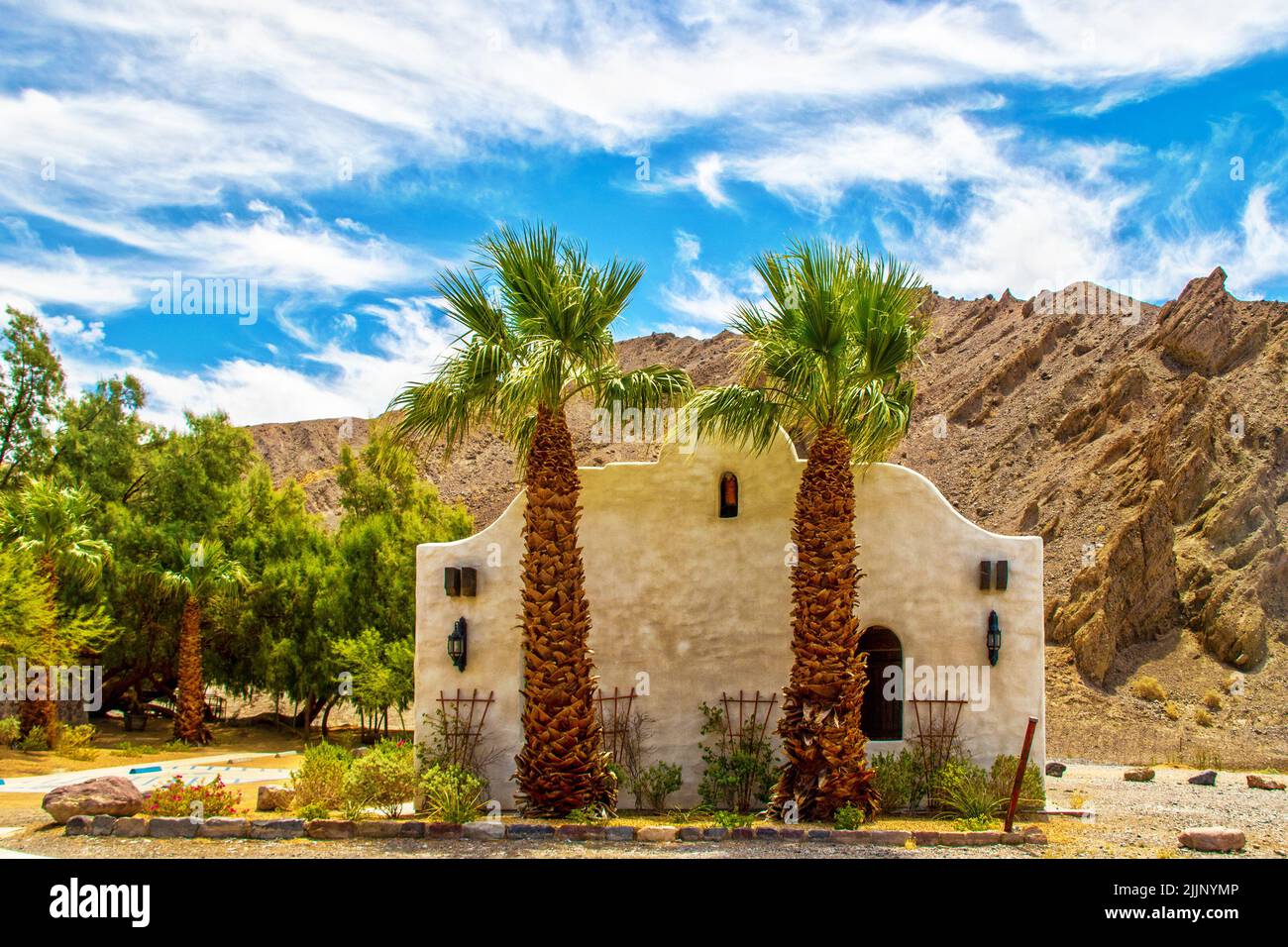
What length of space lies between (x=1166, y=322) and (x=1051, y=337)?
27.5ft

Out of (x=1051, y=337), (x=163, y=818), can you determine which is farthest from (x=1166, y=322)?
(x=163, y=818)

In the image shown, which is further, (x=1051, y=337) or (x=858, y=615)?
(x=1051, y=337)

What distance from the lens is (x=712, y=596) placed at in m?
15.8

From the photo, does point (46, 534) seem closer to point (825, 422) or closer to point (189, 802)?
point (189, 802)

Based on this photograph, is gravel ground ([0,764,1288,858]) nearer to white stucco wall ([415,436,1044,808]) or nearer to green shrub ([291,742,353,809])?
green shrub ([291,742,353,809])

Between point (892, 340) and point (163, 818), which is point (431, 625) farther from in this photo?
point (892, 340)

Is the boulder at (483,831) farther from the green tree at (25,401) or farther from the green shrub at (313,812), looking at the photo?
the green tree at (25,401)

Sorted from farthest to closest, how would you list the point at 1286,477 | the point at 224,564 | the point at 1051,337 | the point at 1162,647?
the point at 1051,337, the point at 1286,477, the point at 1162,647, the point at 224,564

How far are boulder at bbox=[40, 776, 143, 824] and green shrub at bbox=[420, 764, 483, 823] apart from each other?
340 centimetres

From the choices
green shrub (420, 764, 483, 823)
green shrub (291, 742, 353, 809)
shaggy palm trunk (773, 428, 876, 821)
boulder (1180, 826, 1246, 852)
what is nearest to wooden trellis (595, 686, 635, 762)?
green shrub (420, 764, 483, 823)

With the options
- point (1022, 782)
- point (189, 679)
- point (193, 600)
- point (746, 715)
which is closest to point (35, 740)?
point (189, 679)

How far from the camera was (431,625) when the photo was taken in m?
15.6

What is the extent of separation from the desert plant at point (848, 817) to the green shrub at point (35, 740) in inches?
884

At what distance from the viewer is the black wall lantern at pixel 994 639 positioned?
15227 mm
